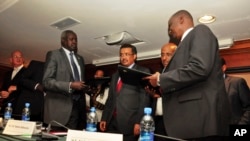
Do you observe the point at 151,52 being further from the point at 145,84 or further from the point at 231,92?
the point at 145,84

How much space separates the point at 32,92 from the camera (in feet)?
9.16

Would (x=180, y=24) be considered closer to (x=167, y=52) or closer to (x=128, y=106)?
(x=167, y=52)

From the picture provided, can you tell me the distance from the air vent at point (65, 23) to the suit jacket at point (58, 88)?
3.78 feet

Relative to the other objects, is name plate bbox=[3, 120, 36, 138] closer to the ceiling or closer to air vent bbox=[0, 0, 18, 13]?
the ceiling

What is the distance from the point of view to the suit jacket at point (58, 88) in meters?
2.05

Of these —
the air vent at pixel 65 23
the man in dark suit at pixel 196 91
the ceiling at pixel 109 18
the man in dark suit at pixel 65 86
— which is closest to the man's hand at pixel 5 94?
the man in dark suit at pixel 65 86

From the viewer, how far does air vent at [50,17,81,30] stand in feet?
10.9

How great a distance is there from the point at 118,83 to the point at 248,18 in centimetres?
180

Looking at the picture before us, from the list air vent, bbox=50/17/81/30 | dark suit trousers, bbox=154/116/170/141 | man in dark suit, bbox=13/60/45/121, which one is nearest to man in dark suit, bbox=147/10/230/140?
dark suit trousers, bbox=154/116/170/141

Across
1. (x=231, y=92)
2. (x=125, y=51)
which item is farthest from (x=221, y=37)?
(x=125, y=51)

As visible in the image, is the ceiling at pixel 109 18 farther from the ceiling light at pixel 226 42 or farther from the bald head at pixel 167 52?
the bald head at pixel 167 52

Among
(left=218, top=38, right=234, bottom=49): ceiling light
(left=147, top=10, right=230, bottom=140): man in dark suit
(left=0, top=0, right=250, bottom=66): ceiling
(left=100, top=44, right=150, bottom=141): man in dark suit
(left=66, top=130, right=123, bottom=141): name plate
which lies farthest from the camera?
(left=218, top=38, right=234, bottom=49): ceiling light

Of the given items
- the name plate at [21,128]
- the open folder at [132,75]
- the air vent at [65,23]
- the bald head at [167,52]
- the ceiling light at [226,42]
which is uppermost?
the air vent at [65,23]

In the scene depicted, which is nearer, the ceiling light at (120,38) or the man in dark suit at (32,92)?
the man in dark suit at (32,92)
